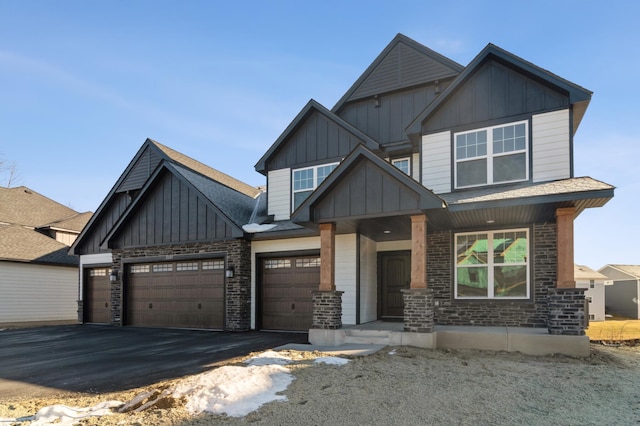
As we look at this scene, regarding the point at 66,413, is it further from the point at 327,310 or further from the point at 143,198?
the point at 143,198

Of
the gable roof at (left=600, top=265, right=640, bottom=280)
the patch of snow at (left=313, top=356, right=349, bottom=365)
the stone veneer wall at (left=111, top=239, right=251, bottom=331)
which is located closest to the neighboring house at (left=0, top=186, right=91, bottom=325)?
the stone veneer wall at (left=111, top=239, right=251, bottom=331)

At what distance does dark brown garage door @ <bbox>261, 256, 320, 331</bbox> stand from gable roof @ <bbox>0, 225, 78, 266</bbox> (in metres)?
11.6

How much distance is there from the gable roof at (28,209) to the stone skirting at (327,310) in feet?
60.7

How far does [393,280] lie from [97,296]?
1285 cm

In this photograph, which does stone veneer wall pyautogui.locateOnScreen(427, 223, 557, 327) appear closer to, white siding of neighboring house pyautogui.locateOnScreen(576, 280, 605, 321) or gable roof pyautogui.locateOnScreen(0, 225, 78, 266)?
white siding of neighboring house pyautogui.locateOnScreen(576, 280, 605, 321)

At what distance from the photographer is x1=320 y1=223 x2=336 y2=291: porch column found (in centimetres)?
977

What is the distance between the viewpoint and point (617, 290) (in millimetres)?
28062

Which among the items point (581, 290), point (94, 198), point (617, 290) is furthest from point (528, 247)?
point (94, 198)

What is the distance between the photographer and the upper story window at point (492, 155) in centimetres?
1000

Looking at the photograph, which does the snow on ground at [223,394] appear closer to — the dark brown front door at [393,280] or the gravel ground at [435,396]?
the gravel ground at [435,396]

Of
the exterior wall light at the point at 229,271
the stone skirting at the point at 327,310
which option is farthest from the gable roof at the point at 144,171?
the stone skirting at the point at 327,310

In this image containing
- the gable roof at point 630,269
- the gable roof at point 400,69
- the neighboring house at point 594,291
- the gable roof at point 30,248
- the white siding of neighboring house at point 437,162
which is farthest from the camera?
the gable roof at point 630,269

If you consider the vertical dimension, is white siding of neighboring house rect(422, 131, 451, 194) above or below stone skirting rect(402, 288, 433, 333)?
above

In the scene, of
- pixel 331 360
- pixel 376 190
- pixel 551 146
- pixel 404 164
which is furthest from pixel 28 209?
pixel 551 146
